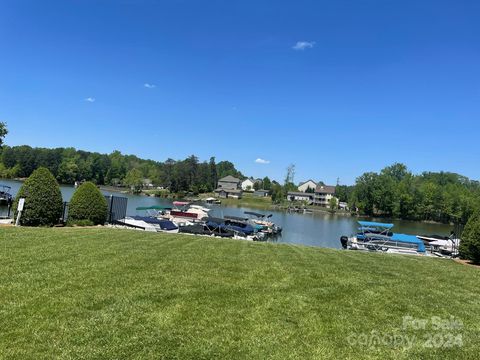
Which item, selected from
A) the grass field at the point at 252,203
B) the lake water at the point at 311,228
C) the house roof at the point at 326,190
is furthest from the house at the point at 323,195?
the lake water at the point at 311,228

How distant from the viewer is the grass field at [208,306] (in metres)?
4.89

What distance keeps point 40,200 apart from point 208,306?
13.1 m

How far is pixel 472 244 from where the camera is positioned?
52.3ft

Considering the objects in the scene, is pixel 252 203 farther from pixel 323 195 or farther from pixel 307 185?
pixel 307 185

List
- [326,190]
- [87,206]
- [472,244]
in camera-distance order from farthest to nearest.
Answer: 1. [326,190]
2. [87,206]
3. [472,244]

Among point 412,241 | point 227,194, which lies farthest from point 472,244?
point 227,194

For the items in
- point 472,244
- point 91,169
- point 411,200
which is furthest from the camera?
point 91,169

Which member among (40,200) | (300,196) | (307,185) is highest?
(307,185)

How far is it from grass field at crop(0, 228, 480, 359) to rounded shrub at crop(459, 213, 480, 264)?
6.07 m

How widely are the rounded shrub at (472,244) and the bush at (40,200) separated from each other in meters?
17.5

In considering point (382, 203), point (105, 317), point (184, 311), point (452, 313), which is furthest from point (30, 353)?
point (382, 203)

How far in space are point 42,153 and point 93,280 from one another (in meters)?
158

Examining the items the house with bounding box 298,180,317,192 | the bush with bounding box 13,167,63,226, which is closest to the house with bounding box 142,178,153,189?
the house with bounding box 298,180,317,192

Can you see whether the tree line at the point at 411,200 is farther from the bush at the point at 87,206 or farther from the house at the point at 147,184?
the bush at the point at 87,206
